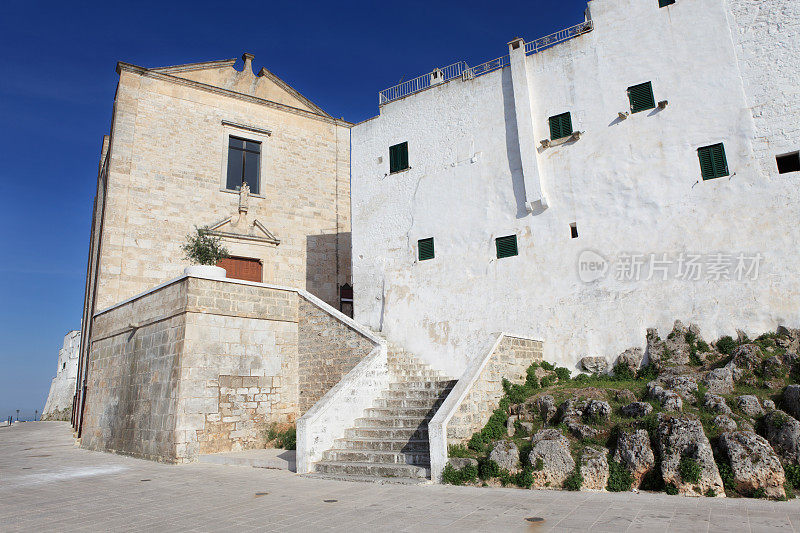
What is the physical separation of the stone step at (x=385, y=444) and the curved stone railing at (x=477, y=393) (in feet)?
2.57

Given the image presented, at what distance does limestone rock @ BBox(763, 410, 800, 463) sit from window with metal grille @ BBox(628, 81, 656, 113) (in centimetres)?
722

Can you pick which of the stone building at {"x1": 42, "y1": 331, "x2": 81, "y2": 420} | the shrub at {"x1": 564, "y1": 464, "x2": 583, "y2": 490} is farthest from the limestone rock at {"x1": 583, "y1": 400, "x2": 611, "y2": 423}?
the stone building at {"x1": 42, "y1": 331, "x2": 81, "y2": 420}

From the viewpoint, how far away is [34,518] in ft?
20.1

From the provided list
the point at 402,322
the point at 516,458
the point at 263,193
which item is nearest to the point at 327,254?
the point at 263,193

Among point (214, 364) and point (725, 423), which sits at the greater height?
point (214, 364)

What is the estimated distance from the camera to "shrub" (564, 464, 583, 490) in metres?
7.01

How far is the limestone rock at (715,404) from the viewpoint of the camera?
7352 mm


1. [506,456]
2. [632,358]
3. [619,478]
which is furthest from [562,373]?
[619,478]

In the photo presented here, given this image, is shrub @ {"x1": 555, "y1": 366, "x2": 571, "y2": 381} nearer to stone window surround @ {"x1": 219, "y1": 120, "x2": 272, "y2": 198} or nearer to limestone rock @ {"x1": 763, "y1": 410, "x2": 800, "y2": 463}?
limestone rock @ {"x1": 763, "y1": 410, "x2": 800, "y2": 463}

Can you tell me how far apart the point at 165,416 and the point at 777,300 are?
12.9 m

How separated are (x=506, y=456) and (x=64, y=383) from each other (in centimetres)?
3293

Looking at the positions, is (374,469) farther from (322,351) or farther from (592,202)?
(592,202)

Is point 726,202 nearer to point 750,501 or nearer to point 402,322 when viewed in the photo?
point 750,501

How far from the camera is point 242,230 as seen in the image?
60.0 ft
